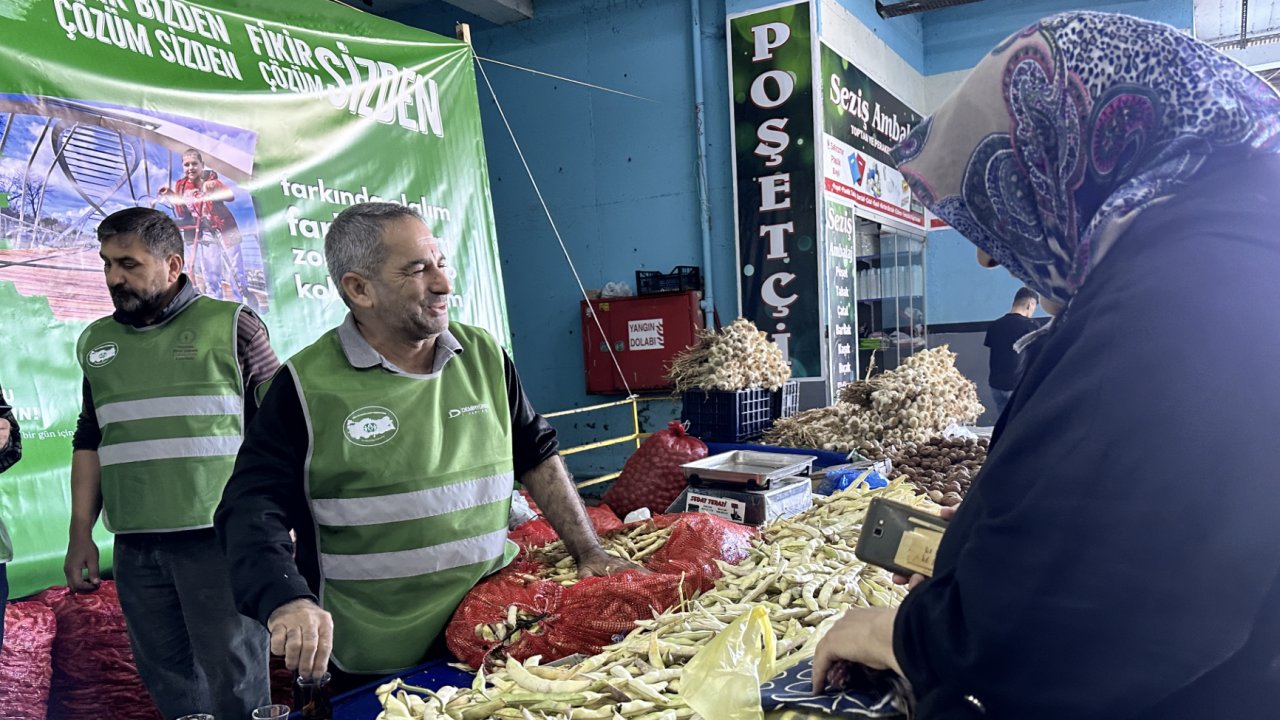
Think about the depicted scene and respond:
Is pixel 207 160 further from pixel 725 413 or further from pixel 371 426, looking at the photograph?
pixel 725 413

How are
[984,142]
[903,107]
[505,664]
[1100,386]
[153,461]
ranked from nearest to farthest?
[1100,386] → [984,142] → [505,664] → [153,461] → [903,107]

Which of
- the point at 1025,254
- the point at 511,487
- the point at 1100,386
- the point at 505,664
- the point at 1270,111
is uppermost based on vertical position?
the point at 1270,111

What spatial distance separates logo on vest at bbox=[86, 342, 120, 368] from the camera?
2.92 metres

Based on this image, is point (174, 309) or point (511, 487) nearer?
A: point (511, 487)

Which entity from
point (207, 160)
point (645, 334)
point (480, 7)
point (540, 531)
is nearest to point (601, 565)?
point (540, 531)

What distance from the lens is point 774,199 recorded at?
702cm

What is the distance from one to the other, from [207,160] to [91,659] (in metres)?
2.43

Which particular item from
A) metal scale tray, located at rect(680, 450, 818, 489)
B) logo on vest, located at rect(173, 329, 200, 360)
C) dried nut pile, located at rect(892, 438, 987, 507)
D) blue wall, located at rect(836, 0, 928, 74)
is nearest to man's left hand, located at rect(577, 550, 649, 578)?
metal scale tray, located at rect(680, 450, 818, 489)

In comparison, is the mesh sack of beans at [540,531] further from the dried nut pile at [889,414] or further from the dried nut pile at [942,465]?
the dried nut pile at [889,414]

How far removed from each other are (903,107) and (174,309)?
847 centimetres

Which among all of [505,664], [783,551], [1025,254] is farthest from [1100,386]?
[783,551]

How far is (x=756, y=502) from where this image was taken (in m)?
2.84

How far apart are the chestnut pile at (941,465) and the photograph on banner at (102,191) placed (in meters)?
3.46

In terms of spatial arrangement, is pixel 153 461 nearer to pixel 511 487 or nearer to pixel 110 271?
pixel 110 271
